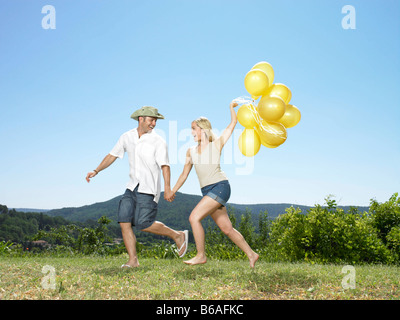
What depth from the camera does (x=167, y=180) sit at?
595 centimetres

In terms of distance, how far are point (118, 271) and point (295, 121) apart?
157 inches

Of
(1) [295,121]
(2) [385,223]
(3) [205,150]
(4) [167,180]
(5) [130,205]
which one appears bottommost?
(2) [385,223]

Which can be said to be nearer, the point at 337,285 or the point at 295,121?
the point at 337,285

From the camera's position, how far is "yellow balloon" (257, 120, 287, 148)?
19.2ft

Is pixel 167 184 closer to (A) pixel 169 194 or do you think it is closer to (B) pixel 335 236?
(A) pixel 169 194

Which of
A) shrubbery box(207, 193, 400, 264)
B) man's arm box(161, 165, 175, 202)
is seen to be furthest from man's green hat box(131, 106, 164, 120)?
shrubbery box(207, 193, 400, 264)

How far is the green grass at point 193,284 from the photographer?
4703 millimetres

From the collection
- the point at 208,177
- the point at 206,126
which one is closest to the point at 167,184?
the point at 208,177

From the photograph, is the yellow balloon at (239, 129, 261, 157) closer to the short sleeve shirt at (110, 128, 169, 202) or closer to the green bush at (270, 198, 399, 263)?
the short sleeve shirt at (110, 128, 169, 202)

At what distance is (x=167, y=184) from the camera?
5922 millimetres

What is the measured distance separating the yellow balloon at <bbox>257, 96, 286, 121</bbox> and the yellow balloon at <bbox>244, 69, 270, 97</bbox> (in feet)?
0.69
